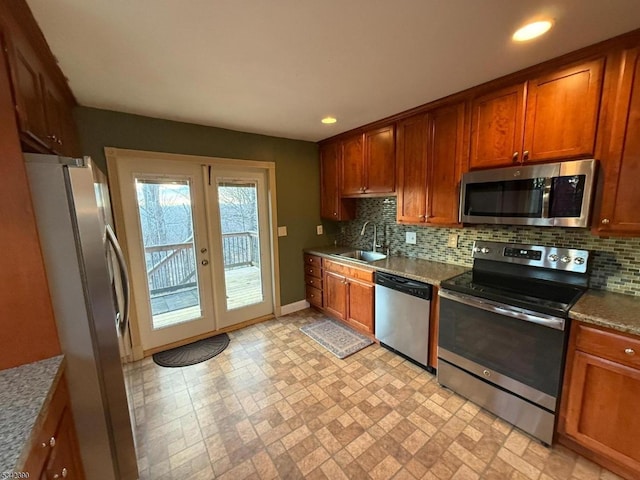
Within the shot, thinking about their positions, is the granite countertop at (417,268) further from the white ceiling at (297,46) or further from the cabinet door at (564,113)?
the white ceiling at (297,46)

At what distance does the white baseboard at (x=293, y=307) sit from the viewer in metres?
3.69

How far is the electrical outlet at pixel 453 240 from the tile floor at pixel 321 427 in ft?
3.95

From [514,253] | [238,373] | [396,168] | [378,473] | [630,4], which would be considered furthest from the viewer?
[396,168]

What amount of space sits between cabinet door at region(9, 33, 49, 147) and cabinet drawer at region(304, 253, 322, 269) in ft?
8.74

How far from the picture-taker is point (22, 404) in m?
0.94

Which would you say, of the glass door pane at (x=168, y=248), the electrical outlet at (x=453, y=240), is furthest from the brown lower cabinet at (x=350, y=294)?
the glass door pane at (x=168, y=248)

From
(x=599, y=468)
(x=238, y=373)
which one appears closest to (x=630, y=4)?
(x=599, y=468)

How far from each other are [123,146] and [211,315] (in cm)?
193

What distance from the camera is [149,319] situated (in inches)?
110

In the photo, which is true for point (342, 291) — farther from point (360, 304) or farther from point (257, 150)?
point (257, 150)

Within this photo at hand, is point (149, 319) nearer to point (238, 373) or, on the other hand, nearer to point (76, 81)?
point (238, 373)

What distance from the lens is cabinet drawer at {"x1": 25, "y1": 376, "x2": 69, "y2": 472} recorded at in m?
0.82

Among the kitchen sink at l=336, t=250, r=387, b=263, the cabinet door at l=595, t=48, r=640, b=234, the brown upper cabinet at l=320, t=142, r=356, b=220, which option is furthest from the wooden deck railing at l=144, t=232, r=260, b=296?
the cabinet door at l=595, t=48, r=640, b=234

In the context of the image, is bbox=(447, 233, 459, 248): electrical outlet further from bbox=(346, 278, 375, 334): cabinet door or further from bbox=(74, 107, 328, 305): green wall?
bbox=(74, 107, 328, 305): green wall
